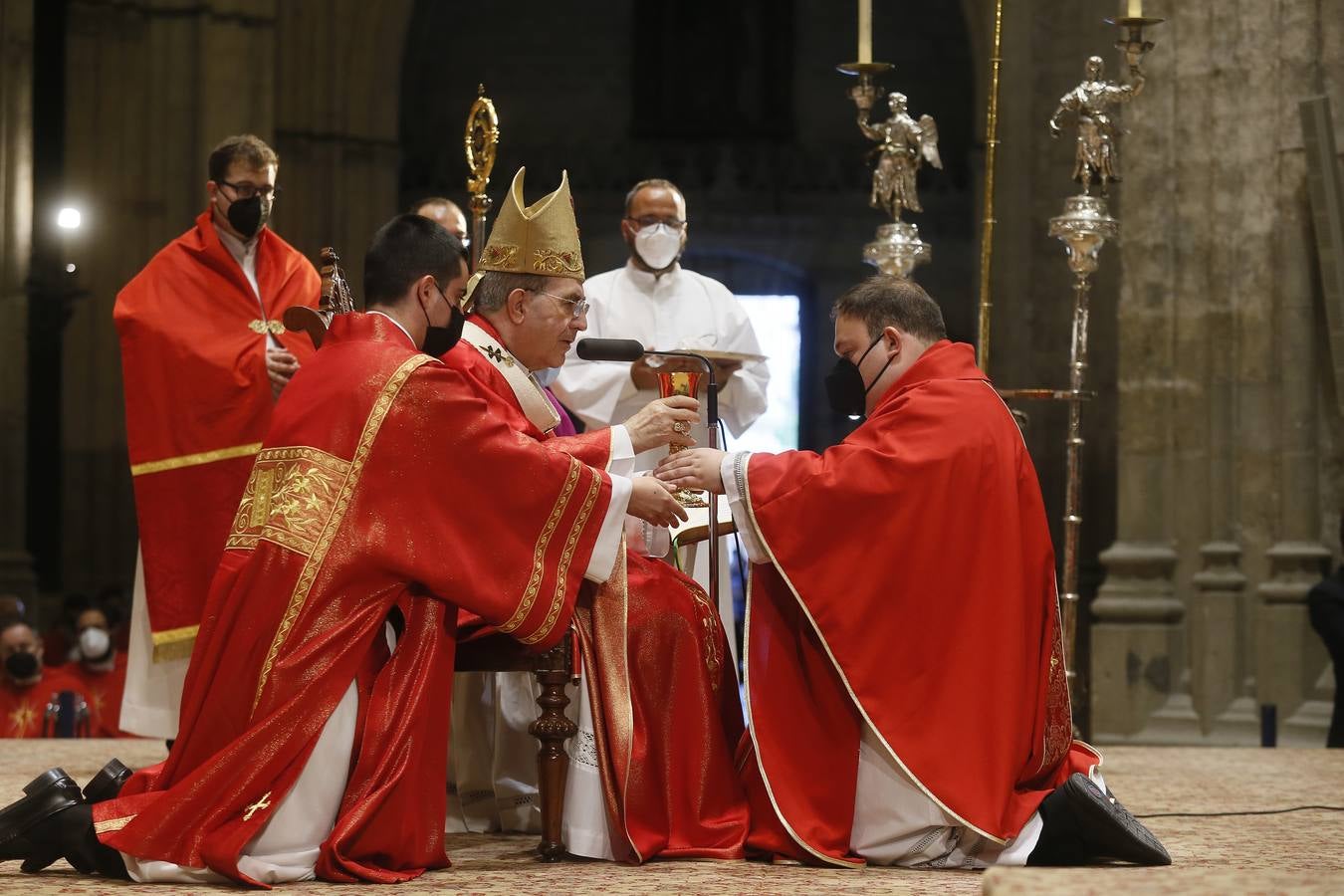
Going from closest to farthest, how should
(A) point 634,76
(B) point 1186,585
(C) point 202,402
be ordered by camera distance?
(C) point 202,402 → (B) point 1186,585 → (A) point 634,76

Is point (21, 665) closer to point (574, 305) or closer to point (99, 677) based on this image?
point (99, 677)

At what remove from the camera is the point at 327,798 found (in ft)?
11.8

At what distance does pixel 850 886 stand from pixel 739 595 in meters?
2.30

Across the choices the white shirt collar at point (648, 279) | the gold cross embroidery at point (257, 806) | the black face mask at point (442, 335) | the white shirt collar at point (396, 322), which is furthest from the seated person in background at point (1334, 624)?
the gold cross embroidery at point (257, 806)

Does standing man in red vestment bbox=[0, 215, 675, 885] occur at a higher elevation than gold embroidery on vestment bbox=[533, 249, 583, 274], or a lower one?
lower

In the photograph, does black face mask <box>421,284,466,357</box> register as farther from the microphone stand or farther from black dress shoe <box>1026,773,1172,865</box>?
black dress shoe <box>1026,773,1172,865</box>

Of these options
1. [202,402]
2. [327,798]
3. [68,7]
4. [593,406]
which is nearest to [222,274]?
[202,402]

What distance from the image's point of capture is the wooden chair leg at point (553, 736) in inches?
155

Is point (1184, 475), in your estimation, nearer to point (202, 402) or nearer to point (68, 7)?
point (202, 402)

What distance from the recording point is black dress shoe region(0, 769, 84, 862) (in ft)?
11.8

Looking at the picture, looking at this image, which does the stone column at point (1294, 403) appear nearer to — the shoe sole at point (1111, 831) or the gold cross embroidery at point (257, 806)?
the shoe sole at point (1111, 831)

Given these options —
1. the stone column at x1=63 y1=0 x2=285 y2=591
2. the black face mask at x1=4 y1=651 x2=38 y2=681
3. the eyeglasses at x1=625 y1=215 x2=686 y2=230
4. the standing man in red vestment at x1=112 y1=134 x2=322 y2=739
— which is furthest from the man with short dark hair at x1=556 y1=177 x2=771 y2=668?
the stone column at x1=63 y1=0 x2=285 y2=591

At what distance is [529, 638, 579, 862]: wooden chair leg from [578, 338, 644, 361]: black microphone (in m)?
0.64

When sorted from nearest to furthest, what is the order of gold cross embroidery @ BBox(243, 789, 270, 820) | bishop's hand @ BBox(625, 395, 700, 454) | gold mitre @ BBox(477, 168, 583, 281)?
gold cross embroidery @ BBox(243, 789, 270, 820), bishop's hand @ BBox(625, 395, 700, 454), gold mitre @ BBox(477, 168, 583, 281)
